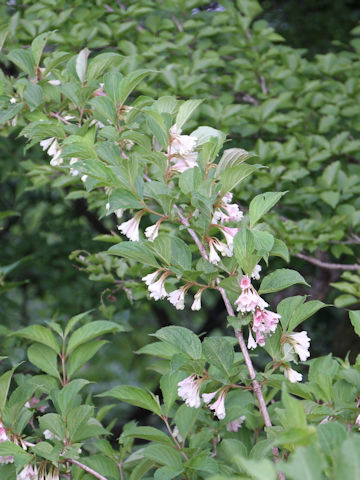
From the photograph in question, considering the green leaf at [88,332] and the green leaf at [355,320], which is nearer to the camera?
the green leaf at [355,320]

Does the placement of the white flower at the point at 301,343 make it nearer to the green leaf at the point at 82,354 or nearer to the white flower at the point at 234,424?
the white flower at the point at 234,424

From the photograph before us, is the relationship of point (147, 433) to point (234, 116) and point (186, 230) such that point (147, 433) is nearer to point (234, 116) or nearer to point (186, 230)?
point (186, 230)

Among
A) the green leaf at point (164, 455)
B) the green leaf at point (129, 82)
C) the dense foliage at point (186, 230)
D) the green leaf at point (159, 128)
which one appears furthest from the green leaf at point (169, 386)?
the green leaf at point (129, 82)

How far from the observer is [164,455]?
133 cm

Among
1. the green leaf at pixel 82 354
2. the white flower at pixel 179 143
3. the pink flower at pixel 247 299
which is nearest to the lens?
the pink flower at pixel 247 299

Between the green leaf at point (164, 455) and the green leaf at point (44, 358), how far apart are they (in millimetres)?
435

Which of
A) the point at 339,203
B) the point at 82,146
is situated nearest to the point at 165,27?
the point at 339,203

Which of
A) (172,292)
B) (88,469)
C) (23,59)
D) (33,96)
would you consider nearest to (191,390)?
(172,292)

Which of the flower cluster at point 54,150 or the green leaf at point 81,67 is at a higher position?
the green leaf at point 81,67

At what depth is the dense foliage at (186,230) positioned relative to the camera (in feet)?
4.10

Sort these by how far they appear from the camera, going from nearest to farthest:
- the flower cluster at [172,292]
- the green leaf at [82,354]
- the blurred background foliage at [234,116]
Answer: the flower cluster at [172,292] → the green leaf at [82,354] → the blurred background foliage at [234,116]

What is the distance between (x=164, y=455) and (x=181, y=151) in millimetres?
664

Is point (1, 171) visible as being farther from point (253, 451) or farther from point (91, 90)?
point (253, 451)

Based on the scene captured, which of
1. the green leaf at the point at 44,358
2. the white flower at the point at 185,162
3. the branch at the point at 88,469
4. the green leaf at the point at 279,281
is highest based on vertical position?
the white flower at the point at 185,162
